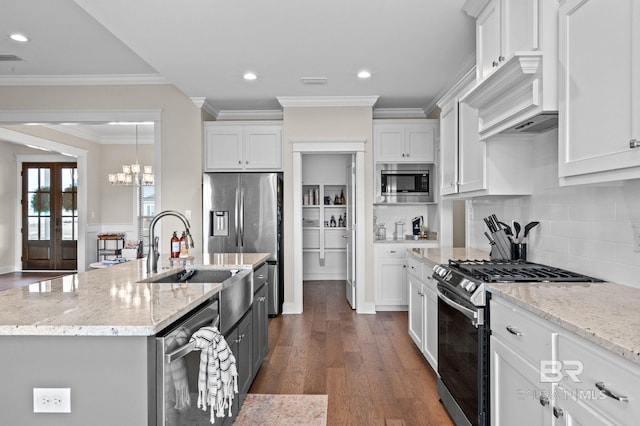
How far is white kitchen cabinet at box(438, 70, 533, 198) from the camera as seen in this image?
2648 millimetres

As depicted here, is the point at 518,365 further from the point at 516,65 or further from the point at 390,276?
the point at 390,276

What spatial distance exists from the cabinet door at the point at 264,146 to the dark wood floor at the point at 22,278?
509cm

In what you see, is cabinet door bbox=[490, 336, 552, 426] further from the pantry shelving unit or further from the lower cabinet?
the pantry shelving unit

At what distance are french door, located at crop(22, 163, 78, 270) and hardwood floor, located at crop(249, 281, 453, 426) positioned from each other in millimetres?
6549

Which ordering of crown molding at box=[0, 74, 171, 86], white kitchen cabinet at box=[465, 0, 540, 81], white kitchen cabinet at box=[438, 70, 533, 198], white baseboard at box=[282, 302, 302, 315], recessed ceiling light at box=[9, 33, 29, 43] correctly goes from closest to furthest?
white kitchen cabinet at box=[465, 0, 540, 81] → white kitchen cabinet at box=[438, 70, 533, 198] → recessed ceiling light at box=[9, 33, 29, 43] → crown molding at box=[0, 74, 171, 86] → white baseboard at box=[282, 302, 302, 315]

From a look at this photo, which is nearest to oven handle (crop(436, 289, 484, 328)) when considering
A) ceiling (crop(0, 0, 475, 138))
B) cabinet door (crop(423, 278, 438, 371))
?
cabinet door (crop(423, 278, 438, 371))

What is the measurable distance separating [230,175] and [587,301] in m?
4.08

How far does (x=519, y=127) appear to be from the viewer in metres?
2.28

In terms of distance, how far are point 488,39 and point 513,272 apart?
149cm

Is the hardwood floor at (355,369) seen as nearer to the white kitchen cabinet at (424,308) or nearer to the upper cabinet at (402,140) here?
the white kitchen cabinet at (424,308)

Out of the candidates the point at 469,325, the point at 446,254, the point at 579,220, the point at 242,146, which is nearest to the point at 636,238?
the point at 579,220

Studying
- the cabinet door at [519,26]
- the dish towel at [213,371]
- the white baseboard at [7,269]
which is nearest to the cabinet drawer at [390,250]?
the cabinet door at [519,26]

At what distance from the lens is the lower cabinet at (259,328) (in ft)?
9.54

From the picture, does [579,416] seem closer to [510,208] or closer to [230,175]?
[510,208]
